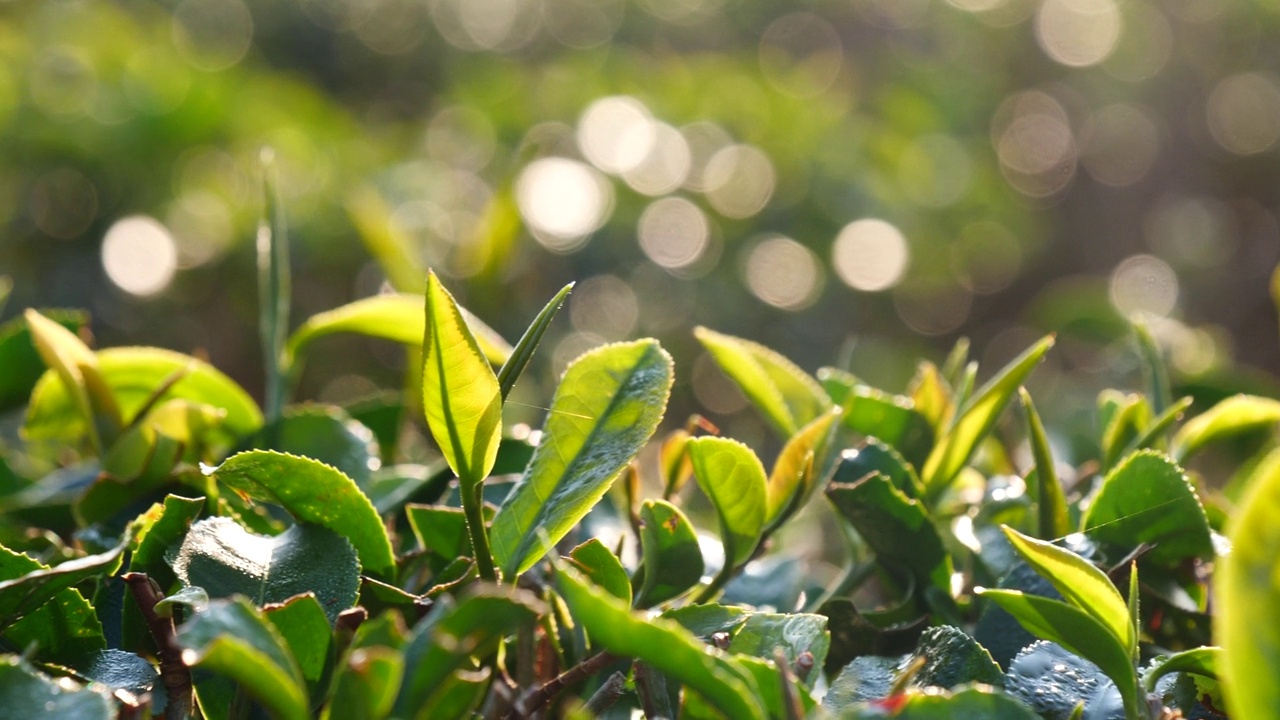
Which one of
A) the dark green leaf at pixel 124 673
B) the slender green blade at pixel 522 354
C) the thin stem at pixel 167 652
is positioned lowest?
the dark green leaf at pixel 124 673

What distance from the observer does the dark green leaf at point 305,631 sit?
0.72m

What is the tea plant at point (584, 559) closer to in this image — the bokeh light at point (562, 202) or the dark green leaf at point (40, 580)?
the dark green leaf at point (40, 580)

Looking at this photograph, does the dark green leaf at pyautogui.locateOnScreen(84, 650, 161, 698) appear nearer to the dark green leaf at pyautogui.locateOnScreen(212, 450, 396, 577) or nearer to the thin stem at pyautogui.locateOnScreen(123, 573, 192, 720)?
the thin stem at pyautogui.locateOnScreen(123, 573, 192, 720)

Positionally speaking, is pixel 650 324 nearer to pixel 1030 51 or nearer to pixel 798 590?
pixel 798 590

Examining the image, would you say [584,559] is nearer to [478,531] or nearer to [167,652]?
[478,531]

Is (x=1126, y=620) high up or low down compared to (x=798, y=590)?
up

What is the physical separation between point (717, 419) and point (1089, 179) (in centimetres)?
353

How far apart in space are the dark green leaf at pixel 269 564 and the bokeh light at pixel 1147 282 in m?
3.61

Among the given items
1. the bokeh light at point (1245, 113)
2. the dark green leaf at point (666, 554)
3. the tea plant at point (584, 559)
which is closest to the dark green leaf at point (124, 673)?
the tea plant at point (584, 559)

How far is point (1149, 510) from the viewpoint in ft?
2.91

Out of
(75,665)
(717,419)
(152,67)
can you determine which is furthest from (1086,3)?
(75,665)

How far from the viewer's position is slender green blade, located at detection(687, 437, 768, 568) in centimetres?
82

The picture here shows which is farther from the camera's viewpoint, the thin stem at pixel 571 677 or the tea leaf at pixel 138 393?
the tea leaf at pixel 138 393

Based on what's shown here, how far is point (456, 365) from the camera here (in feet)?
2.31
